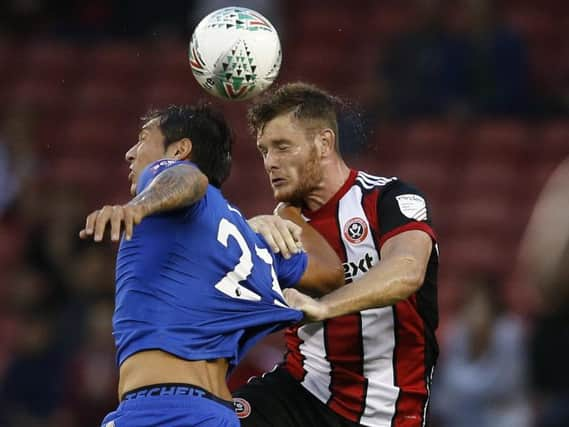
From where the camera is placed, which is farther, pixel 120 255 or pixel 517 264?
pixel 517 264

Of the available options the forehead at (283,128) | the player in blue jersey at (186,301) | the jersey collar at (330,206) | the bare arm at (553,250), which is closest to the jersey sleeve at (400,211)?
the jersey collar at (330,206)

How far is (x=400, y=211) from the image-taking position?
18.0 feet

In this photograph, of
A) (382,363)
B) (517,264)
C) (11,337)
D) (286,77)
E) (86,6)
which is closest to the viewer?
(382,363)

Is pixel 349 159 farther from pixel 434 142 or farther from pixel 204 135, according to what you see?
pixel 204 135

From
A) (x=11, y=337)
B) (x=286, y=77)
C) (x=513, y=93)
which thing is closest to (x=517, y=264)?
(x=513, y=93)

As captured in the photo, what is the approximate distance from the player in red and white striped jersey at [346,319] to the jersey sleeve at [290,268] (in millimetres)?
451

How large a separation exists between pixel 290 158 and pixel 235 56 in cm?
52

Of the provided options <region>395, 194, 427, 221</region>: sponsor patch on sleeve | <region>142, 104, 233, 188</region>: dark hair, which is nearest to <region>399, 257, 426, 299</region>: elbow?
<region>395, 194, 427, 221</region>: sponsor patch on sleeve

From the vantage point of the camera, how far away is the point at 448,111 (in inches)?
447

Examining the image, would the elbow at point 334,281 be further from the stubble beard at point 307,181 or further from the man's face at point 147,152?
the man's face at point 147,152

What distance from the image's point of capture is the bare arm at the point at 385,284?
16.0ft

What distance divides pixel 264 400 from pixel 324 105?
139 cm

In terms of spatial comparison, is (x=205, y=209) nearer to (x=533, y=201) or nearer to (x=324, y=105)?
(x=324, y=105)

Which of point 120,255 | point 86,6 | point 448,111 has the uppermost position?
point 86,6
